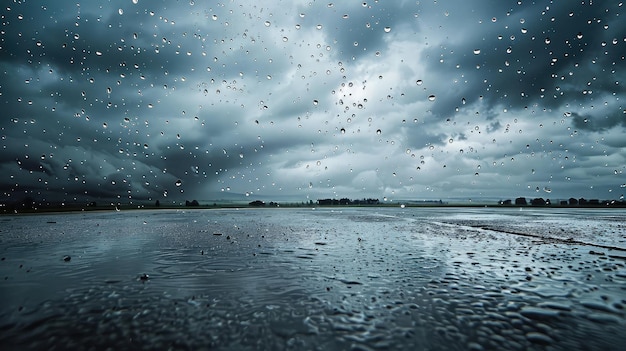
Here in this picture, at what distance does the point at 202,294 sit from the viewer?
520cm

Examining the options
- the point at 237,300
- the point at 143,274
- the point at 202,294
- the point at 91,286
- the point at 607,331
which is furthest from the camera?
the point at 143,274

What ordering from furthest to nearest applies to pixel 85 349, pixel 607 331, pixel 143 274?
pixel 143 274 < pixel 607 331 < pixel 85 349

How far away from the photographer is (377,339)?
11.1 feet

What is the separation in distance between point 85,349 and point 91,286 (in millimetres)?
3223

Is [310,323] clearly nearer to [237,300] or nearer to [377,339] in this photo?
[377,339]

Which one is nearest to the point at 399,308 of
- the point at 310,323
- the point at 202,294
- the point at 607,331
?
the point at 310,323

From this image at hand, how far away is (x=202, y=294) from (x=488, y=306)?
471 cm

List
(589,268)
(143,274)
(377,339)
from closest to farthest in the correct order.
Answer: (377,339), (143,274), (589,268)

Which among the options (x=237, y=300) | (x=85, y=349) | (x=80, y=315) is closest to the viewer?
(x=85, y=349)

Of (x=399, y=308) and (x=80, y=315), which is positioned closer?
(x=80, y=315)

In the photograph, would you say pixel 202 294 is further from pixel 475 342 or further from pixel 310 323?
pixel 475 342

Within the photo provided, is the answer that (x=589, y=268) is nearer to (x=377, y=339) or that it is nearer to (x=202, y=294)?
(x=377, y=339)

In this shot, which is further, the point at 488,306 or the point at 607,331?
the point at 488,306

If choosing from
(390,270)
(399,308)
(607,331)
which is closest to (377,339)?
(399,308)
